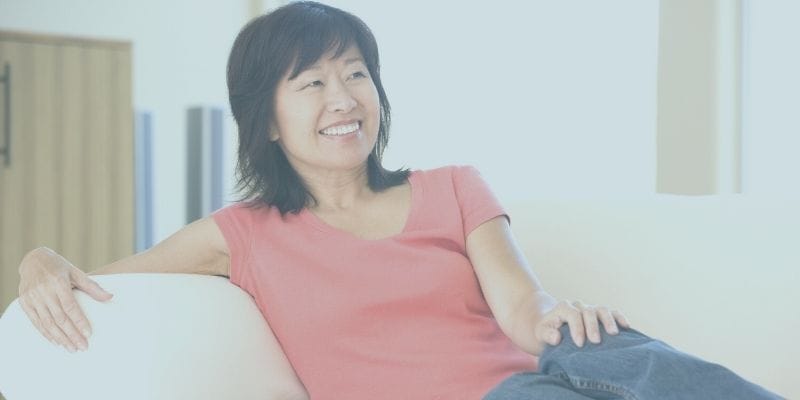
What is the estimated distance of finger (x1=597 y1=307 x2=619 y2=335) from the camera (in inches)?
58.2

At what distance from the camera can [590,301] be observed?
206cm

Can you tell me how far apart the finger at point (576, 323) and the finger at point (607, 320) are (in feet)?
0.09

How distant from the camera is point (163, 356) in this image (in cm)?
163

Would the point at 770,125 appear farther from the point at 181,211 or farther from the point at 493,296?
the point at 181,211

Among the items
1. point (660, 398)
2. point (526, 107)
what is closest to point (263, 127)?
point (660, 398)

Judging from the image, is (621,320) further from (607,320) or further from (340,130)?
(340,130)

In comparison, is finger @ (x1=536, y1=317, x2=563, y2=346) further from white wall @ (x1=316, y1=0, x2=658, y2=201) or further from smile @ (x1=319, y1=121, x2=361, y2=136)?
white wall @ (x1=316, y1=0, x2=658, y2=201)

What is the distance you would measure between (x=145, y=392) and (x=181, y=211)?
12.1 ft

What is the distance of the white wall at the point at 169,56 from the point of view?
4.94 metres

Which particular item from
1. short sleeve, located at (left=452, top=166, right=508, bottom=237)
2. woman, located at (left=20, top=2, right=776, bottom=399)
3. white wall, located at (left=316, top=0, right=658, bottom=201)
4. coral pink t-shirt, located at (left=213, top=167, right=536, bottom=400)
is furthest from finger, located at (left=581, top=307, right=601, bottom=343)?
white wall, located at (left=316, top=0, right=658, bottom=201)

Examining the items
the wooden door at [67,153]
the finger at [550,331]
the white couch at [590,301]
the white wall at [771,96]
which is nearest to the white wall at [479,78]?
the white wall at [771,96]

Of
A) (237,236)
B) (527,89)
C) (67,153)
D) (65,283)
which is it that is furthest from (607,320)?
(67,153)

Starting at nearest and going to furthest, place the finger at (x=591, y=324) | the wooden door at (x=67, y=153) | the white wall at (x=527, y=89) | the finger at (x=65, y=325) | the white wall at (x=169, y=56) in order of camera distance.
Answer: the finger at (x=591, y=324) < the finger at (x=65, y=325) < the white wall at (x=527, y=89) < the wooden door at (x=67, y=153) < the white wall at (x=169, y=56)

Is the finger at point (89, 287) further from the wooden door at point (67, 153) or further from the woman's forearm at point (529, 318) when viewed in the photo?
the wooden door at point (67, 153)
